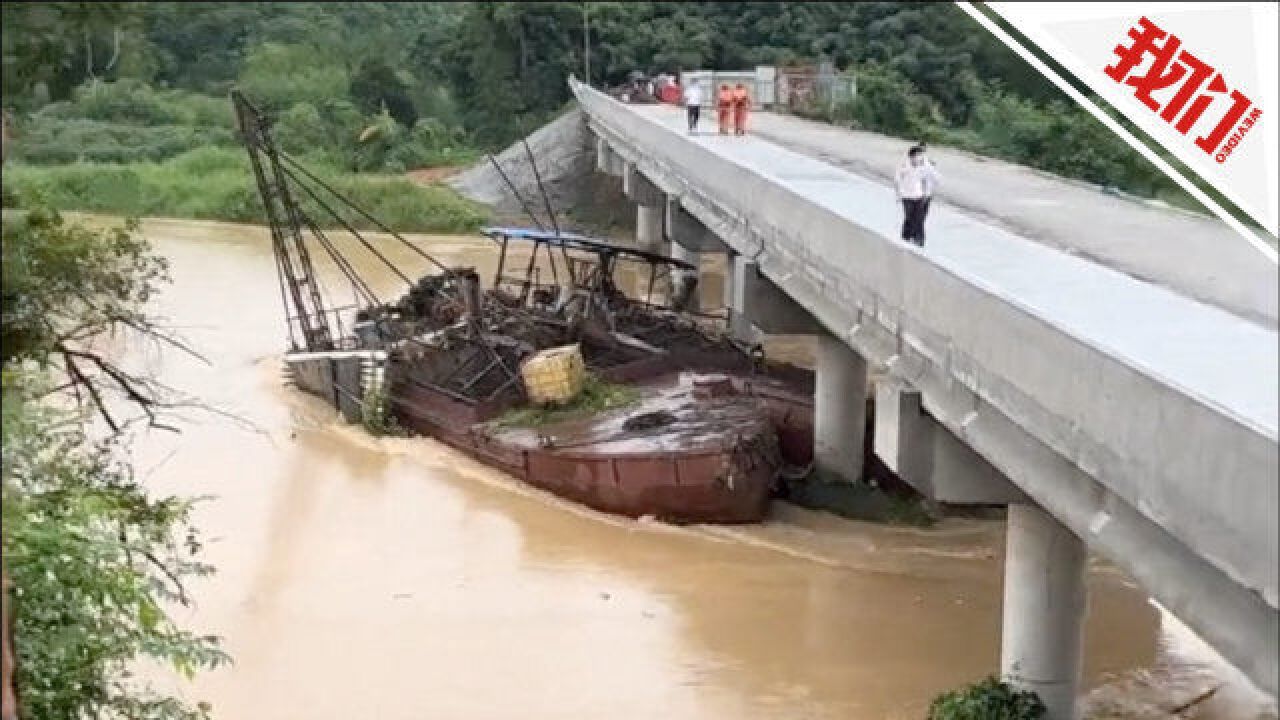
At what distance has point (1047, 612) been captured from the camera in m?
14.1

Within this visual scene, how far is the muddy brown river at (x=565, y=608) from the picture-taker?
16.2m

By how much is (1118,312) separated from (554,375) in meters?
14.3

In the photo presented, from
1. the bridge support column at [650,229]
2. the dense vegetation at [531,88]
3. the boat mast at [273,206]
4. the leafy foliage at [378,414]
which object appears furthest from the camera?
the dense vegetation at [531,88]

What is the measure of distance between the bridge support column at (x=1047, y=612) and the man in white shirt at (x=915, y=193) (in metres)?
2.73

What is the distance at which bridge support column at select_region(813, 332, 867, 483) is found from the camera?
2338 centimetres

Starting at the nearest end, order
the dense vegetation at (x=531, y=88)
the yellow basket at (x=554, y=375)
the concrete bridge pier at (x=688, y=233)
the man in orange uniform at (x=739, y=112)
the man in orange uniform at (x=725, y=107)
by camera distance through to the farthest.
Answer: the yellow basket at (x=554, y=375) < the man in orange uniform at (x=739, y=112) < the man in orange uniform at (x=725, y=107) < the concrete bridge pier at (x=688, y=233) < the dense vegetation at (x=531, y=88)

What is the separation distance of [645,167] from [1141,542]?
26.4 m

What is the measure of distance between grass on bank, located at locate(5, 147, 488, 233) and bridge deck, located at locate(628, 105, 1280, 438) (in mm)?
39209

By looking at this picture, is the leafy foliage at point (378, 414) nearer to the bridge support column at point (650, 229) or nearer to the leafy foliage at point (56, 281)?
the leafy foliage at point (56, 281)

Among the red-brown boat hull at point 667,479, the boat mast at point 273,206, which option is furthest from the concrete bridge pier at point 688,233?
the red-brown boat hull at point 667,479

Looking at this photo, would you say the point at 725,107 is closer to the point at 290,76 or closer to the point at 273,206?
the point at 273,206

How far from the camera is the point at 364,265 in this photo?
4797 centimetres

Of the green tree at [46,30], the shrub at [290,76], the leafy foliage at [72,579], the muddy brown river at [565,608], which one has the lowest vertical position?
the muddy brown river at [565,608]

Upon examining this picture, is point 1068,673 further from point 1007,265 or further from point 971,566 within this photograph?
point 971,566
